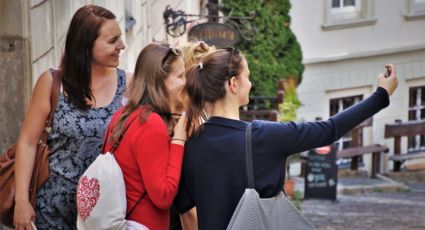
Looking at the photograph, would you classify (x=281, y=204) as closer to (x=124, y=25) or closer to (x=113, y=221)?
(x=113, y=221)

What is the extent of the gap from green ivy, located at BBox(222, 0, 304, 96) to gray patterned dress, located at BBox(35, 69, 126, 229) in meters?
14.6

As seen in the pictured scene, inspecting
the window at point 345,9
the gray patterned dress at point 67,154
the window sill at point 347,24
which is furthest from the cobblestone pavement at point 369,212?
the gray patterned dress at point 67,154

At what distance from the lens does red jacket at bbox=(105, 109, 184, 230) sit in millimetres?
3869

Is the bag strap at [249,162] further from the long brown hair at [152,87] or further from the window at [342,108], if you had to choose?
the window at [342,108]

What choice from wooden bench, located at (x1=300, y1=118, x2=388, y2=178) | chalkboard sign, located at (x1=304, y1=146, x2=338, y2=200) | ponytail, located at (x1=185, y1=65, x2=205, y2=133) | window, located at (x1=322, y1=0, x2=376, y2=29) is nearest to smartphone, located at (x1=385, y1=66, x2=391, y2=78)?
ponytail, located at (x1=185, y1=65, x2=205, y2=133)

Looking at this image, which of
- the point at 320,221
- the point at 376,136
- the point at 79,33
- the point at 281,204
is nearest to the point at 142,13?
the point at 320,221

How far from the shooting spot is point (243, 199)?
3.76 m

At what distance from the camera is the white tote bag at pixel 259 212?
12.3ft

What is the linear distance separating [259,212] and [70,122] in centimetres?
102

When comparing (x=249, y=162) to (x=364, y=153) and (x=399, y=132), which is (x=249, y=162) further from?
(x=399, y=132)

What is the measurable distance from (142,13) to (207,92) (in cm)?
790

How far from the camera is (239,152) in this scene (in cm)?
383

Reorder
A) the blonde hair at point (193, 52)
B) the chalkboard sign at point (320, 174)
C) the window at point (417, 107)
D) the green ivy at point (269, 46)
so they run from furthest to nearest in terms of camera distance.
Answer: the window at point (417, 107), the green ivy at point (269, 46), the chalkboard sign at point (320, 174), the blonde hair at point (193, 52)

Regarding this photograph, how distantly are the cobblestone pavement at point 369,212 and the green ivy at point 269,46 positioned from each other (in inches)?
122
